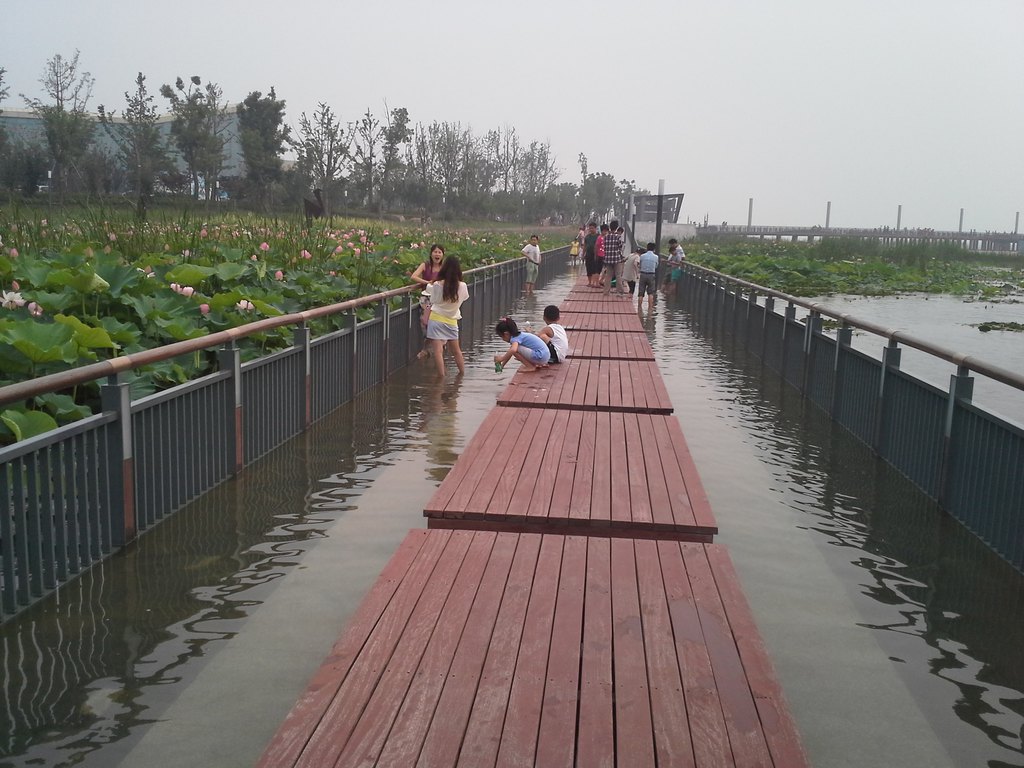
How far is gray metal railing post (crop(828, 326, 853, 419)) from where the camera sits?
27.9 feet

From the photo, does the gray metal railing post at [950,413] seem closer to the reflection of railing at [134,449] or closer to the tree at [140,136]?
the reflection of railing at [134,449]

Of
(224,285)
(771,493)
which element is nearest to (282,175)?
(224,285)

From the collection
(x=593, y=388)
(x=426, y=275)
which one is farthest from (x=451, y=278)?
(x=593, y=388)

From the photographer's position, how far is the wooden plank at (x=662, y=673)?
2633 millimetres

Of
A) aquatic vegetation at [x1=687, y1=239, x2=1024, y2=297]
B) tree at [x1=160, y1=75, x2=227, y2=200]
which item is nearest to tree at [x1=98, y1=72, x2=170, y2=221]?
tree at [x1=160, y1=75, x2=227, y2=200]

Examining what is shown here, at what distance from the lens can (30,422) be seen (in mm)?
4566

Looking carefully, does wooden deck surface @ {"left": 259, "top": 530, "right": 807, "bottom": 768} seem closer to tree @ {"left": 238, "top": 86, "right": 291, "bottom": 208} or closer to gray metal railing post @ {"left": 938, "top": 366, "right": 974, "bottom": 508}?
gray metal railing post @ {"left": 938, "top": 366, "right": 974, "bottom": 508}

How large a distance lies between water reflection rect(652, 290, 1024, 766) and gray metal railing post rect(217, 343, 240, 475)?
3352mm

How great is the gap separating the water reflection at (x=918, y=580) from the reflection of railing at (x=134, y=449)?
11.0 feet

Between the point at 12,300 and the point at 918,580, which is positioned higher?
the point at 12,300

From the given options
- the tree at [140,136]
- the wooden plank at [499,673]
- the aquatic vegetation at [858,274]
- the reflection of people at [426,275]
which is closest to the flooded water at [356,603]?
the wooden plank at [499,673]

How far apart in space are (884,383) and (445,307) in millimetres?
5104

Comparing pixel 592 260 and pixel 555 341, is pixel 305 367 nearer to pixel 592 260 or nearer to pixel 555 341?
pixel 555 341

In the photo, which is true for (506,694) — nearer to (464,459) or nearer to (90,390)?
(464,459)
